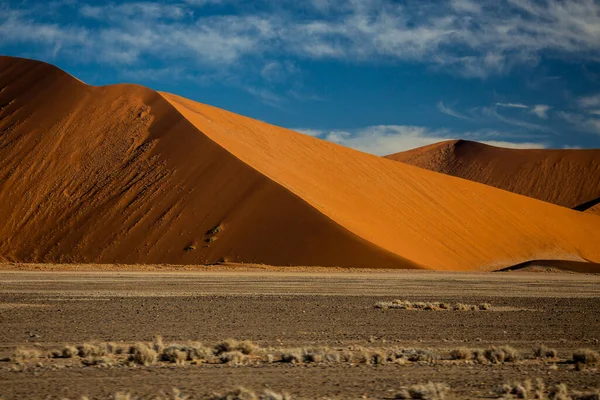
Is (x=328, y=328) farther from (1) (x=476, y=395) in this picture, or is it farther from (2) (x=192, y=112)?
(2) (x=192, y=112)

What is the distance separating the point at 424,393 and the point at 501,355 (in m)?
3.73

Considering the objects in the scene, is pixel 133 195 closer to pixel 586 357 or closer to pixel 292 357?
pixel 292 357

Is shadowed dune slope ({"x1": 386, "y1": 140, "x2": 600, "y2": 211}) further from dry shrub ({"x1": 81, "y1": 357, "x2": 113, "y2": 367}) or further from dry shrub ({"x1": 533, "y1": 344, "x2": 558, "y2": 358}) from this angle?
dry shrub ({"x1": 81, "y1": 357, "x2": 113, "y2": 367})

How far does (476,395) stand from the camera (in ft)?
30.6

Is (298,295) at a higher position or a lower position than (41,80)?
lower

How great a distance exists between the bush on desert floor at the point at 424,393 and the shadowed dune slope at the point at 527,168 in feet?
412

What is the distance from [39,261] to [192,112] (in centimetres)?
2262

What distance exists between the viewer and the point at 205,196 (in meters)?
58.0

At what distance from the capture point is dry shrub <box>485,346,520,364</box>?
12.2 m

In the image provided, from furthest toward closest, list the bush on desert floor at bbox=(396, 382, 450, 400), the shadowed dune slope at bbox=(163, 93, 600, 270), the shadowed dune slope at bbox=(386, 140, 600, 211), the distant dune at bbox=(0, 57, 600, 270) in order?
1. the shadowed dune slope at bbox=(386, 140, 600, 211)
2. the shadowed dune slope at bbox=(163, 93, 600, 270)
3. the distant dune at bbox=(0, 57, 600, 270)
4. the bush on desert floor at bbox=(396, 382, 450, 400)

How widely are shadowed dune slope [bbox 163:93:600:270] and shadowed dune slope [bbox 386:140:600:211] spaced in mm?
47899

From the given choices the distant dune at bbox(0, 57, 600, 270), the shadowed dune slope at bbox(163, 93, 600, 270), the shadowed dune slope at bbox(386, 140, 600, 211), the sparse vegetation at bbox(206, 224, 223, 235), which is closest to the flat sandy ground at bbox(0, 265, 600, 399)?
the distant dune at bbox(0, 57, 600, 270)

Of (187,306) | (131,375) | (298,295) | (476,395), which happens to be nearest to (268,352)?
(131,375)

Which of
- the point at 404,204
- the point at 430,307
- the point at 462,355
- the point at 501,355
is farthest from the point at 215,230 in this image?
the point at 501,355
